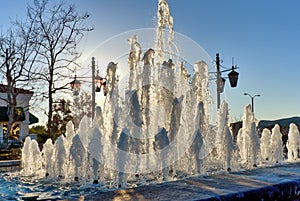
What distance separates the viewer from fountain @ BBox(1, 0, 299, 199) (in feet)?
20.9

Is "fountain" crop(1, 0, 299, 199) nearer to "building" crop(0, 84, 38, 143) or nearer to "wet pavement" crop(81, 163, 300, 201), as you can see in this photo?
"wet pavement" crop(81, 163, 300, 201)

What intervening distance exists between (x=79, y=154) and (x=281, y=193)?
490cm

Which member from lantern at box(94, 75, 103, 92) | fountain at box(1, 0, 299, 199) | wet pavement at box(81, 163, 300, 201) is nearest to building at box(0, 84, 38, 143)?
lantern at box(94, 75, 103, 92)

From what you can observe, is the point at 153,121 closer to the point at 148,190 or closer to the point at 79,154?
the point at 79,154

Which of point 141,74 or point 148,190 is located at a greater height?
point 141,74

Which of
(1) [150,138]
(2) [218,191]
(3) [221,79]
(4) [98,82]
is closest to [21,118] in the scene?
(4) [98,82]

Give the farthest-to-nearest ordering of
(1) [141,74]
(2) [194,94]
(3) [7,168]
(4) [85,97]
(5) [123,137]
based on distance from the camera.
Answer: (4) [85,97] → (3) [7,168] → (2) [194,94] → (1) [141,74] → (5) [123,137]

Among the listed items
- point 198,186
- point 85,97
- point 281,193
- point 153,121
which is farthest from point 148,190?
point 85,97

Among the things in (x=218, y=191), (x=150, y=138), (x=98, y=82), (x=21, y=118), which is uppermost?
(x=98, y=82)

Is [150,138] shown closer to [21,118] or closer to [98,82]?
[98,82]

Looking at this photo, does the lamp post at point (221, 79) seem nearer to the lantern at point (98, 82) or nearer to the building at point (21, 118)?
the lantern at point (98, 82)

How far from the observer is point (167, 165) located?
258 inches

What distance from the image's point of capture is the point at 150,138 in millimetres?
7152

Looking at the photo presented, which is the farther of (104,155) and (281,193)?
(104,155)
